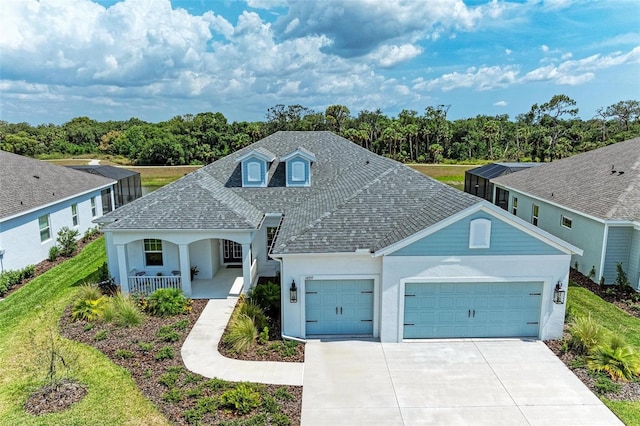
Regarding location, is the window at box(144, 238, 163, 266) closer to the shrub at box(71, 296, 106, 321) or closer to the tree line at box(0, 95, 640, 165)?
the shrub at box(71, 296, 106, 321)

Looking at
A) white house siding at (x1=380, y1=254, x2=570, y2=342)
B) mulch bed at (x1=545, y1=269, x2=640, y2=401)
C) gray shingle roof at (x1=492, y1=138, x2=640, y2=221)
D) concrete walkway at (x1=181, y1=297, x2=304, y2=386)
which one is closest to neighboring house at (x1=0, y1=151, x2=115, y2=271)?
concrete walkway at (x1=181, y1=297, x2=304, y2=386)

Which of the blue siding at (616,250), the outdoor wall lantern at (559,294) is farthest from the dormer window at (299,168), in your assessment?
the blue siding at (616,250)

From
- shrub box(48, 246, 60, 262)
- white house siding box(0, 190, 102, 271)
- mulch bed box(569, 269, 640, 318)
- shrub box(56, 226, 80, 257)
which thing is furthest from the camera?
shrub box(56, 226, 80, 257)

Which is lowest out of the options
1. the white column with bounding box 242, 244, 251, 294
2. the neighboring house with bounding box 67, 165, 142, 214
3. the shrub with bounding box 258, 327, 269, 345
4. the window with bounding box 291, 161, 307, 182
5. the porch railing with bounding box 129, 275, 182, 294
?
the shrub with bounding box 258, 327, 269, 345

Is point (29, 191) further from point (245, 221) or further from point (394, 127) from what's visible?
point (394, 127)

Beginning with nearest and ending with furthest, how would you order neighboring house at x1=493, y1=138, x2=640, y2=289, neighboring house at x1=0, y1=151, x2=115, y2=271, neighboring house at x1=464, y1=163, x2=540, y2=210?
neighboring house at x1=493, y1=138, x2=640, y2=289
neighboring house at x1=0, y1=151, x2=115, y2=271
neighboring house at x1=464, y1=163, x2=540, y2=210

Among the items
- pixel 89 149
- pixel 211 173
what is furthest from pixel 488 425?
pixel 89 149

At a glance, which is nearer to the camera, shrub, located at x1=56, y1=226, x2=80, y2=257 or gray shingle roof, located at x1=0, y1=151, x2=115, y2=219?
gray shingle roof, located at x1=0, y1=151, x2=115, y2=219
